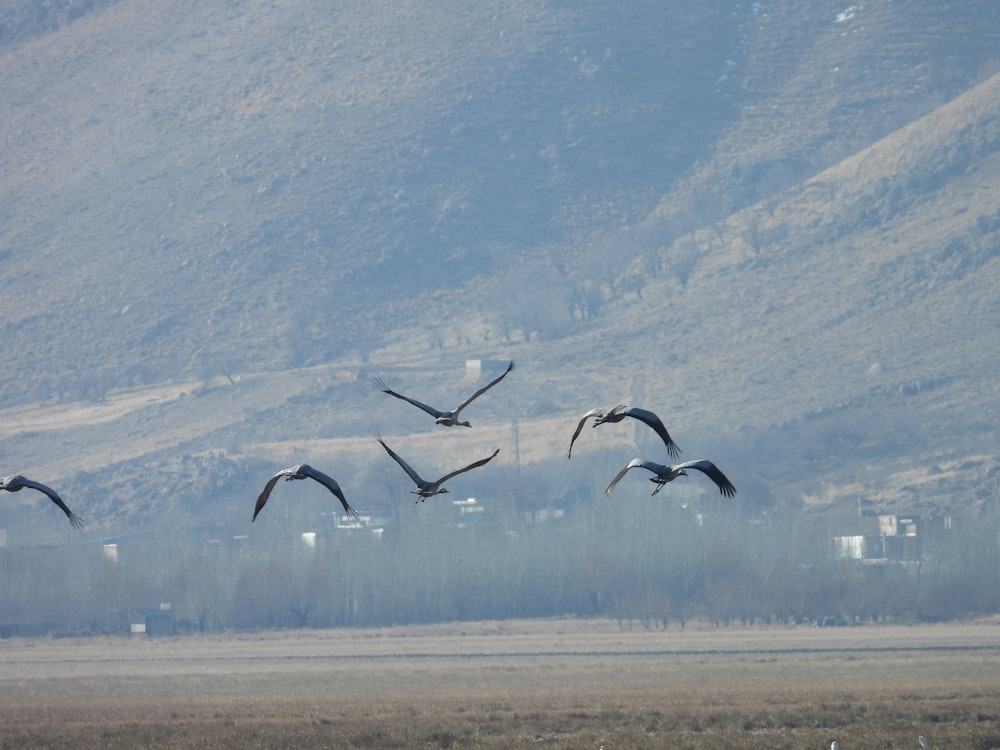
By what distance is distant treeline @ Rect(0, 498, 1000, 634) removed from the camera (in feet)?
→ 394

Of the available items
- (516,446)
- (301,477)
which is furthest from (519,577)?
(301,477)

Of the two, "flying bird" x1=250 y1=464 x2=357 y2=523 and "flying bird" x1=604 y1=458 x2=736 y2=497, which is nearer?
"flying bird" x1=604 y1=458 x2=736 y2=497

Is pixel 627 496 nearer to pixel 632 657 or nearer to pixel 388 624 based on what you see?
pixel 388 624

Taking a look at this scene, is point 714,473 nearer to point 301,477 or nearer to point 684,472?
point 684,472

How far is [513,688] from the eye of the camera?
77.7m

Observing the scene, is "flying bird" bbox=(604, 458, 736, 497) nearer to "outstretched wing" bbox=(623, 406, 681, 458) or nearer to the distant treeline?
"outstretched wing" bbox=(623, 406, 681, 458)

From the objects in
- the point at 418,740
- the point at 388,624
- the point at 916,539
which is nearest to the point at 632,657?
the point at 388,624

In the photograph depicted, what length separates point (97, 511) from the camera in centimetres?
18612

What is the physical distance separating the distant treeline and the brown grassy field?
4.77m

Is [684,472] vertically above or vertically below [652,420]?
below

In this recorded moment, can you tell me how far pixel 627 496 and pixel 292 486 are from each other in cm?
3323

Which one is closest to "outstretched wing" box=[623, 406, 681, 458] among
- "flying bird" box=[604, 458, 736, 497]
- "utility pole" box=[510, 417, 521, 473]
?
"flying bird" box=[604, 458, 736, 497]

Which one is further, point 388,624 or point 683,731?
point 388,624

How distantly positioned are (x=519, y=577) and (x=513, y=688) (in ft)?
161
